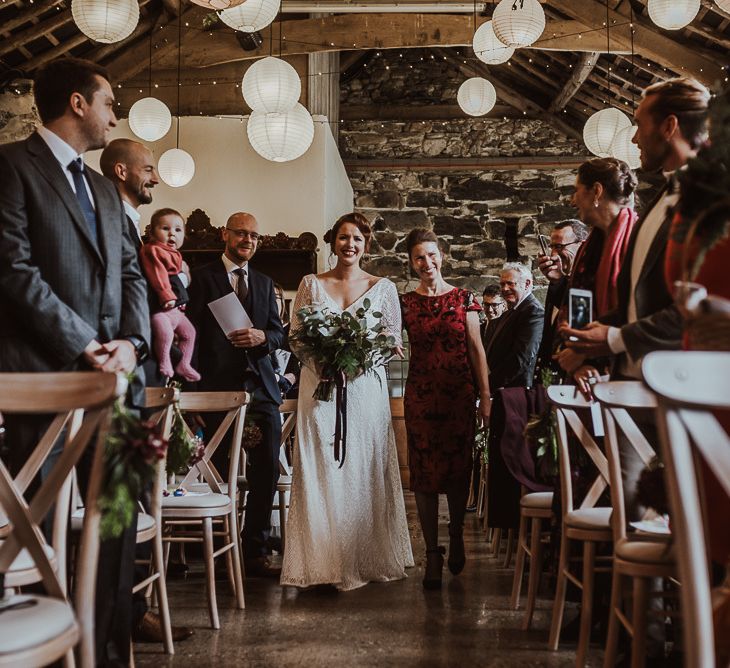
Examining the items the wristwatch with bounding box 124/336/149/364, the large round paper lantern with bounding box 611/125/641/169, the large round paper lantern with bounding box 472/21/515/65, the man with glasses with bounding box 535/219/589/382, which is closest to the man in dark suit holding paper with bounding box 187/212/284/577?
the man with glasses with bounding box 535/219/589/382

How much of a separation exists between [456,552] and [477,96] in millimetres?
5644

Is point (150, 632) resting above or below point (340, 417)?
below

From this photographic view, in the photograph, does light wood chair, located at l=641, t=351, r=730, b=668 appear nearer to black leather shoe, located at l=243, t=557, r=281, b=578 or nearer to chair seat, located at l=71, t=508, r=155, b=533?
Answer: chair seat, located at l=71, t=508, r=155, b=533

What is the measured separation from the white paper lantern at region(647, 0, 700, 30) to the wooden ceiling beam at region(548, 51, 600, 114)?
144 inches

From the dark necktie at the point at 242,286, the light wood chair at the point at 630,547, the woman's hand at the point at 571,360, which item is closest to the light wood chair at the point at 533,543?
the woman's hand at the point at 571,360

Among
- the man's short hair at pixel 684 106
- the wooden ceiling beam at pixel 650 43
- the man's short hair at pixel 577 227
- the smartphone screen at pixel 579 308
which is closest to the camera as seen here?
the smartphone screen at pixel 579 308

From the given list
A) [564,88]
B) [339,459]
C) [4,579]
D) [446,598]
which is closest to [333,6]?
[564,88]

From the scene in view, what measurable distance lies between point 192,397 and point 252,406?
0.90m

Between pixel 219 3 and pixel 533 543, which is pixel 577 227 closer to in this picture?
pixel 533 543

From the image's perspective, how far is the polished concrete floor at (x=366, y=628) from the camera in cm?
289

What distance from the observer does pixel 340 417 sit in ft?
13.3

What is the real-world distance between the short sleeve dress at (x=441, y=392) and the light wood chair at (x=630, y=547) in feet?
5.88

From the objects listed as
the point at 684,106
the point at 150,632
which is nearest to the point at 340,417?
the point at 150,632

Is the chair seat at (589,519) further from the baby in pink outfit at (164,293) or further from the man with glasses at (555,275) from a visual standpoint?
the baby in pink outfit at (164,293)
